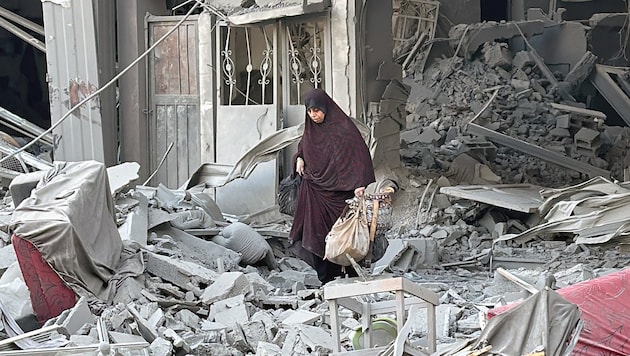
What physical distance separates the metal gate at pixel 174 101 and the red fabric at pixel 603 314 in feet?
24.9

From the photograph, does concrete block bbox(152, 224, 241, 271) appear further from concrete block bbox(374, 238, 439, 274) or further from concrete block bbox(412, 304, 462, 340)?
concrete block bbox(412, 304, 462, 340)

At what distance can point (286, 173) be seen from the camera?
11328 millimetres

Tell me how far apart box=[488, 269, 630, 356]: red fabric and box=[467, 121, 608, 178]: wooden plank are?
29.8 ft

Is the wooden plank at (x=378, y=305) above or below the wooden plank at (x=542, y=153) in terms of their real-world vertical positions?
above

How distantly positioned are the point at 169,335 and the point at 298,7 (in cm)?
546

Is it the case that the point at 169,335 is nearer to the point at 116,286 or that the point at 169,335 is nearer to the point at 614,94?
the point at 116,286

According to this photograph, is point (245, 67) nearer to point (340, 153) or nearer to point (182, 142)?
point (182, 142)

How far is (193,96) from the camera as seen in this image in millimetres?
11953

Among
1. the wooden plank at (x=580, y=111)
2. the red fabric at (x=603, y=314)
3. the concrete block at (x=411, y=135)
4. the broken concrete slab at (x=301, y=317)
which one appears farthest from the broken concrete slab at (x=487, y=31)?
the red fabric at (x=603, y=314)

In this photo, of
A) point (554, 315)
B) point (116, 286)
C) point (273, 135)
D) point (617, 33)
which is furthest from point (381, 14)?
point (617, 33)

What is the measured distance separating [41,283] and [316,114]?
278cm

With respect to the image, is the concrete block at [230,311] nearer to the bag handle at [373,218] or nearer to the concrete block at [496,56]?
the bag handle at [373,218]

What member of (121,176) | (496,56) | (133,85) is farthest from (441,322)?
(496,56)

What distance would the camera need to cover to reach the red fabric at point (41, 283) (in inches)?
241
